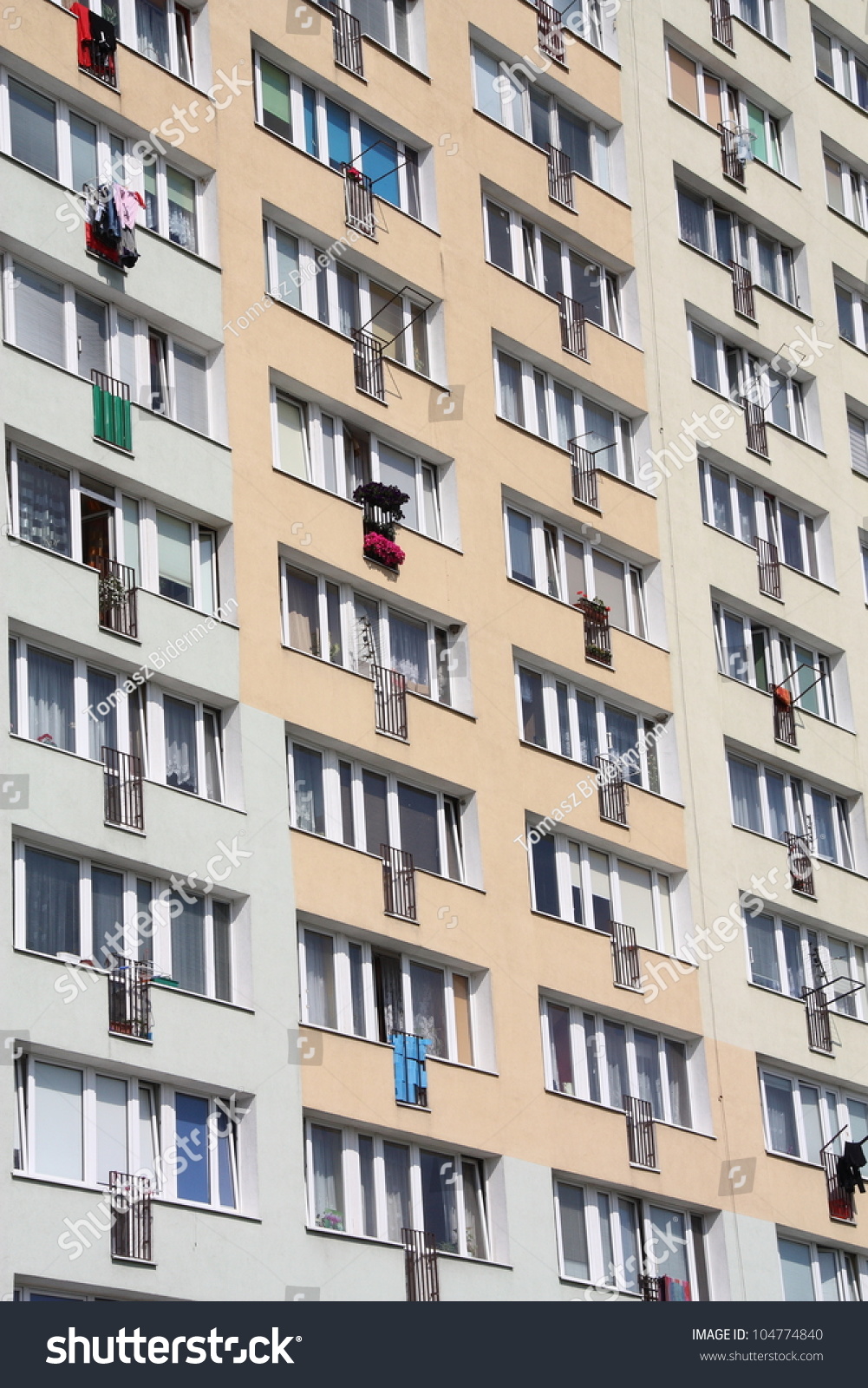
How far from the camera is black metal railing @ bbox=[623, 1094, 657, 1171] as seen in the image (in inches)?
1767

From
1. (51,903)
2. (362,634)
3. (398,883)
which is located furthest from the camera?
(362,634)

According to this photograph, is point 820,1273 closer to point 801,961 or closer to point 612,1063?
point 801,961

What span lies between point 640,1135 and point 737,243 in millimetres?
23325

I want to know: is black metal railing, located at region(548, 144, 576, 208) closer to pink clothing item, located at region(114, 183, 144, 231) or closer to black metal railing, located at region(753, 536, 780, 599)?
black metal railing, located at region(753, 536, 780, 599)

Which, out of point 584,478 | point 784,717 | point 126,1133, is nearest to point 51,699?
point 126,1133

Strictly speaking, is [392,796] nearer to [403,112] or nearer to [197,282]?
[197,282]

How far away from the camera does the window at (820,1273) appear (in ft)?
156

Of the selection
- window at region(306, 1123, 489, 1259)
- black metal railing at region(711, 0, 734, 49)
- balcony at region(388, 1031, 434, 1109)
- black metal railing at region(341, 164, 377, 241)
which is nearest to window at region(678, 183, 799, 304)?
black metal railing at region(711, 0, 734, 49)

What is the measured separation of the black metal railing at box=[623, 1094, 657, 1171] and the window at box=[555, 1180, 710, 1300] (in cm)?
76

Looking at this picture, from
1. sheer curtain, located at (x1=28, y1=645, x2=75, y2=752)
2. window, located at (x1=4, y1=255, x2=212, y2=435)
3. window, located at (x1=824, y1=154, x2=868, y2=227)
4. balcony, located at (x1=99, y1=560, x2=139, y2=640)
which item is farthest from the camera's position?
window, located at (x1=824, y1=154, x2=868, y2=227)

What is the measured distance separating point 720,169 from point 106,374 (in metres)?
22.1

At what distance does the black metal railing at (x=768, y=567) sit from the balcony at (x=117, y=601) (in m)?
19.4

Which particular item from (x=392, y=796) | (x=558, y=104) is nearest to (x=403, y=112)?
(x=558, y=104)

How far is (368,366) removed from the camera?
4575 cm
